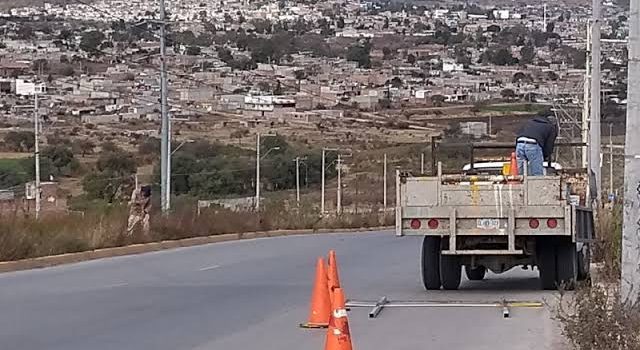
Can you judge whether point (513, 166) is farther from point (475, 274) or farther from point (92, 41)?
point (92, 41)

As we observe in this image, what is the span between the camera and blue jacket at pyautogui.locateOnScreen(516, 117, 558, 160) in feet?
60.6

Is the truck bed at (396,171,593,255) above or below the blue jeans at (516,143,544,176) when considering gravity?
below

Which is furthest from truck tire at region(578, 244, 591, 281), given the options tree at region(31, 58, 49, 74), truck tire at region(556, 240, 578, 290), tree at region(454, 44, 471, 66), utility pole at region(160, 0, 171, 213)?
tree at region(454, 44, 471, 66)

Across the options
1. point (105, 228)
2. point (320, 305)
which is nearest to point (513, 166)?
point (320, 305)

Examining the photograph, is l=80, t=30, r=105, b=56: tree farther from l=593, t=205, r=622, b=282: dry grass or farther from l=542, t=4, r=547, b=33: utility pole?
l=593, t=205, r=622, b=282: dry grass

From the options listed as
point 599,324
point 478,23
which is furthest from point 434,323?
point 478,23

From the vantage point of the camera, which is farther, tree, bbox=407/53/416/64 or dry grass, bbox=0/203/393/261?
tree, bbox=407/53/416/64

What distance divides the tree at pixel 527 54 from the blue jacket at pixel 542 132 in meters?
73.8

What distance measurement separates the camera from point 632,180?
1245 centimetres

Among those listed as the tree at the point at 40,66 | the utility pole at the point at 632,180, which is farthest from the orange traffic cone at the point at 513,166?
the tree at the point at 40,66

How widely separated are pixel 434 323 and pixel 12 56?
2625 inches

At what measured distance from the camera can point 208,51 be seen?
92500 mm

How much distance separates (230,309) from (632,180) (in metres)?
6.16

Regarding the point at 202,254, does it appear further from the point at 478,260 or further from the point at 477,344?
the point at 477,344
